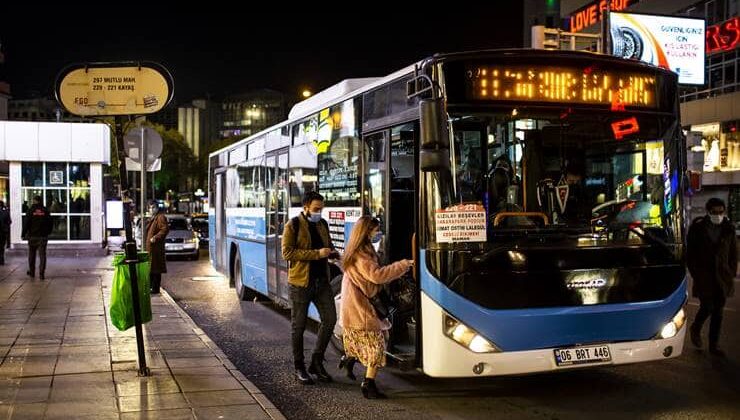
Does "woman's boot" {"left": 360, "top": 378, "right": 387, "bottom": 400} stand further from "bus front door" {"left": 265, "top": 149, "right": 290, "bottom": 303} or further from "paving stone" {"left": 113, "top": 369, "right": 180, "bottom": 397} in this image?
"bus front door" {"left": 265, "top": 149, "right": 290, "bottom": 303}

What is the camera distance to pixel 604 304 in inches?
256

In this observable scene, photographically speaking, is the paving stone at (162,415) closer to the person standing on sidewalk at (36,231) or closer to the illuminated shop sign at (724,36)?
the person standing on sidewalk at (36,231)

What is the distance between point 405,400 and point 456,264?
1497 mm

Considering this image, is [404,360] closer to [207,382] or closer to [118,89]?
[207,382]

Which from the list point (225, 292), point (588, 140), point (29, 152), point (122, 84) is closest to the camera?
point (588, 140)

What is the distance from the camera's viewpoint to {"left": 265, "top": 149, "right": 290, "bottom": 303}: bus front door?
36.1 ft

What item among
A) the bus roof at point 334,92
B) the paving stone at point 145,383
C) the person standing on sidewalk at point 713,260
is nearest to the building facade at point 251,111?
the bus roof at point 334,92

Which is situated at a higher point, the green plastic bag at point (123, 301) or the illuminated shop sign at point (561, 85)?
the illuminated shop sign at point (561, 85)

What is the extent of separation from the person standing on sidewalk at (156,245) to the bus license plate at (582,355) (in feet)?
32.5

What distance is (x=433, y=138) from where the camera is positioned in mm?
5969

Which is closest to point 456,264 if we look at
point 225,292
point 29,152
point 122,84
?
point 122,84

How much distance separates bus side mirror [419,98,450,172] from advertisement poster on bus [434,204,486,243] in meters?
0.43

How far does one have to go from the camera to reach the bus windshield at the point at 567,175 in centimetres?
630

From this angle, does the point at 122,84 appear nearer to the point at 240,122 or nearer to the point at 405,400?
the point at 405,400
